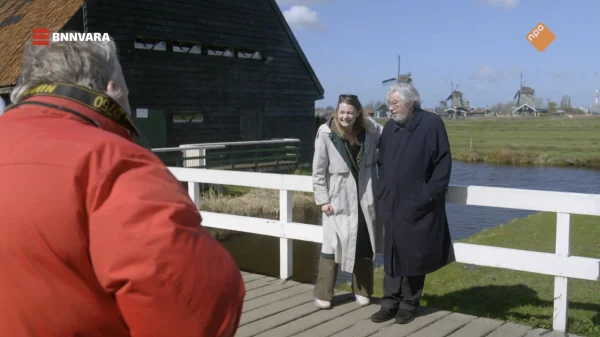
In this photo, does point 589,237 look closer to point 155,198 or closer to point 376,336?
point 376,336

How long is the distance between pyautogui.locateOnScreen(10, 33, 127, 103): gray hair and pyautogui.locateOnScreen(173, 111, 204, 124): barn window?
17.6 m

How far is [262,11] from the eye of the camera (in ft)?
70.3

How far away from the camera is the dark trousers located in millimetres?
4512

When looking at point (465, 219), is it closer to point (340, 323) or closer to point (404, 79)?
point (404, 79)

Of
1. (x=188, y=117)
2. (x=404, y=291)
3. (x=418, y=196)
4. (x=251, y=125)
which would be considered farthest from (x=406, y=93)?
(x=251, y=125)

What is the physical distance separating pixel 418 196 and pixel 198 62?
16.1 m

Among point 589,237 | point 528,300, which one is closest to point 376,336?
point 528,300

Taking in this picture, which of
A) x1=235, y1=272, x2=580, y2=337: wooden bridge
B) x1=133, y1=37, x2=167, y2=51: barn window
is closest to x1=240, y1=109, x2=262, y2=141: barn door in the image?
x1=133, y1=37, x2=167, y2=51: barn window

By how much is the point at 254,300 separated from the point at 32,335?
3871 mm

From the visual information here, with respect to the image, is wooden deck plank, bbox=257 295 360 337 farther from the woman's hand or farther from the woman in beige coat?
the woman's hand

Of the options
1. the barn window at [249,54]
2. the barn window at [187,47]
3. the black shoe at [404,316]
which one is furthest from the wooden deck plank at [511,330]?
the barn window at [249,54]

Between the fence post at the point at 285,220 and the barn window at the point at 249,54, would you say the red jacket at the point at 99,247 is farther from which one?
the barn window at the point at 249,54

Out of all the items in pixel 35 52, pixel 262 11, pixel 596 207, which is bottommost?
pixel 596 207

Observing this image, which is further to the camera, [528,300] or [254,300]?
[528,300]
